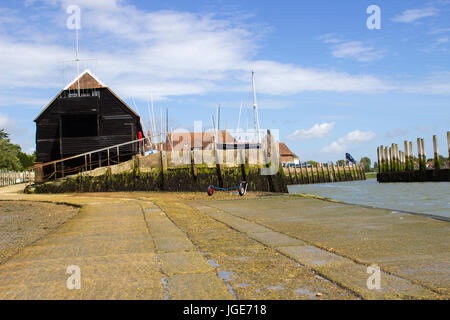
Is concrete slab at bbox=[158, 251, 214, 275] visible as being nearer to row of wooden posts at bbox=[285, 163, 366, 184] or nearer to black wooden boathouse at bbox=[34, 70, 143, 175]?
black wooden boathouse at bbox=[34, 70, 143, 175]

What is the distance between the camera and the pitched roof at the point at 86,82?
3922 cm

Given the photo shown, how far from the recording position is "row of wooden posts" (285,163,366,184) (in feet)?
214

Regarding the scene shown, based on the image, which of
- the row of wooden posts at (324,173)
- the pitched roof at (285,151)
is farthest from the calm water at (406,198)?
the pitched roof at (285,151)

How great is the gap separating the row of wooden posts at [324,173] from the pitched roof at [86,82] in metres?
33.0

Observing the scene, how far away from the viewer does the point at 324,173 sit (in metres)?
69.8

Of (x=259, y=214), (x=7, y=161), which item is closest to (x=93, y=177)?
(x=259, y=214)

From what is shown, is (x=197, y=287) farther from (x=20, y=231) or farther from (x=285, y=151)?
(x=285, y=151)

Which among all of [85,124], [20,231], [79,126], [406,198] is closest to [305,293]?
[20,231]

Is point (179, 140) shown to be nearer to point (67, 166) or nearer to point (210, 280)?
point (67, 166)

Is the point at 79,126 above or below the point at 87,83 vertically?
below

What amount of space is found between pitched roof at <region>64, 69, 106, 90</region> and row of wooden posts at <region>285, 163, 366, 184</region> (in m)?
33.0

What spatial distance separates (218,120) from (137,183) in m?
24.4

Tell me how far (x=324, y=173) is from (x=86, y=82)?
4244cm

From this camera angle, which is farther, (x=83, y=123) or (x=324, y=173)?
(x=324, y=173)
